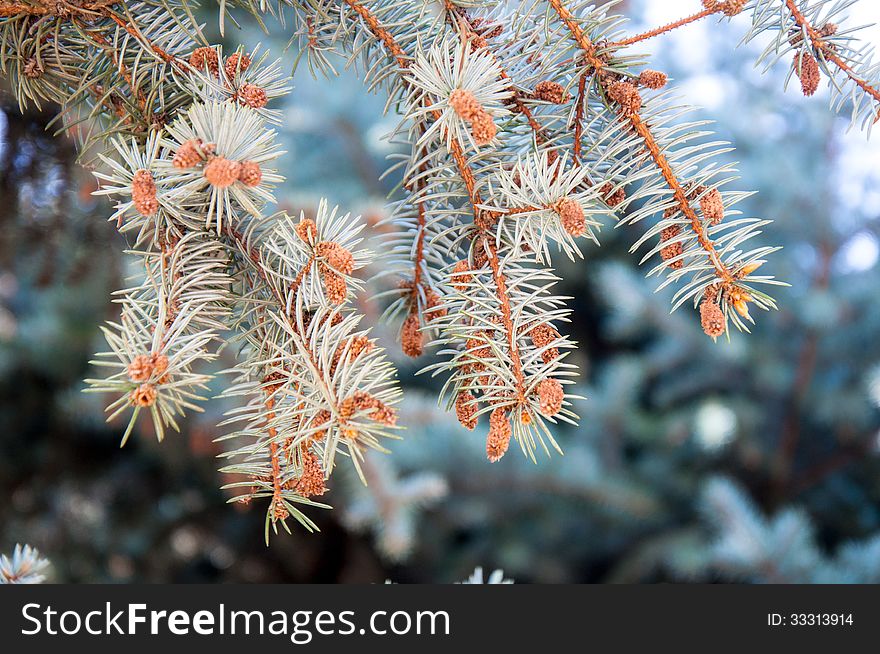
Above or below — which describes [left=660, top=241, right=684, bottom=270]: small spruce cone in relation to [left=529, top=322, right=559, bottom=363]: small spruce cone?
above

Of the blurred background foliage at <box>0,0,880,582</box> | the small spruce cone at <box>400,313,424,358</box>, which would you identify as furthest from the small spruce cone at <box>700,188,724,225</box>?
the blurred background foliage at <box>0,0,880,582</box>

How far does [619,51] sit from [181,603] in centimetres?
46

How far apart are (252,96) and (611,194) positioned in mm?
134

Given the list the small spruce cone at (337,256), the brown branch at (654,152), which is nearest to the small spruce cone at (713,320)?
the brown branch at (654,152)

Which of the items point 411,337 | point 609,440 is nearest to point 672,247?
point 411,337

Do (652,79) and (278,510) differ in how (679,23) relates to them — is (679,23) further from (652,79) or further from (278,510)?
(278,510)

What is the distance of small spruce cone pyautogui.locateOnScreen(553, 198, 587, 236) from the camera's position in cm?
22

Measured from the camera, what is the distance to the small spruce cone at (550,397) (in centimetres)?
22

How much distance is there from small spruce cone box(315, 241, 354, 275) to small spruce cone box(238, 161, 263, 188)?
3 cm

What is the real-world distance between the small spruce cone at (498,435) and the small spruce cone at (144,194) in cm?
12

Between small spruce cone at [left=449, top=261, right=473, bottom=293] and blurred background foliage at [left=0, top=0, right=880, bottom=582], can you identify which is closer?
small spruce cone at [left=449, top=261, right=473, bottom=293]

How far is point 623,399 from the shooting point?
104 centimetres

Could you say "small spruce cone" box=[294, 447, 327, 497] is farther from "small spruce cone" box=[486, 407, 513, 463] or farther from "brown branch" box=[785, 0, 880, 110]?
"brown branch" box=[785, 0, 880, 110]

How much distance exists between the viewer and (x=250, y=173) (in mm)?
204
